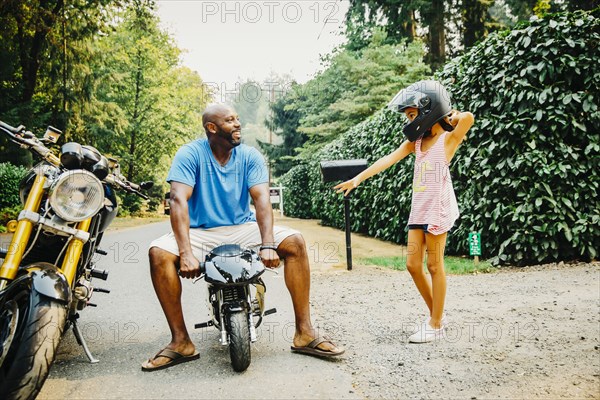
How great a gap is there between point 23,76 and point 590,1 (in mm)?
18915

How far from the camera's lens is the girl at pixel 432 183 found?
3.33 metres

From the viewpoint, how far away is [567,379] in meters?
2.61

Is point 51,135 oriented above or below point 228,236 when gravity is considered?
above

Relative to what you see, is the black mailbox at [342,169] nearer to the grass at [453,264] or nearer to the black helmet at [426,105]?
the grass at [453,264]

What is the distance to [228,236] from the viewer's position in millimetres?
3328

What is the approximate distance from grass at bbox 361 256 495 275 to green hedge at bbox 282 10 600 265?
0.86ft

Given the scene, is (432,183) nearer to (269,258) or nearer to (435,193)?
(435,193)

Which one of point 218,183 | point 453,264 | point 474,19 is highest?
point 474,19

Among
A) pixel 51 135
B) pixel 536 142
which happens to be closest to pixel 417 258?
pixel 51 135

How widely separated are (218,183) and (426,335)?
187 cm

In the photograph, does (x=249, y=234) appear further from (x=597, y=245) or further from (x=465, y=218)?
(x=597, y=245)

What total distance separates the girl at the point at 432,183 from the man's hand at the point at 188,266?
1560 mm

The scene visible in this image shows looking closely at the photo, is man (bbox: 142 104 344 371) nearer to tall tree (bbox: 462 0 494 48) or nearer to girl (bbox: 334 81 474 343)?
girl (bbox: 334 81 474 343)

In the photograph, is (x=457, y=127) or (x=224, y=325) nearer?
(x=224, y=325)
